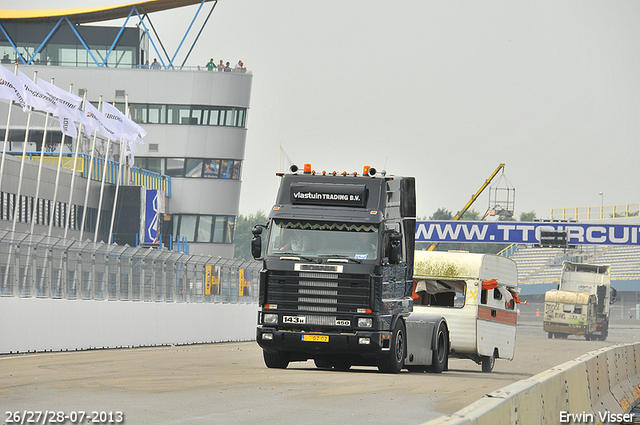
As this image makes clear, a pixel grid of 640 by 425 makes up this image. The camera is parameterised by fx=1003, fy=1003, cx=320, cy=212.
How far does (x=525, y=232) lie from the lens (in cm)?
6838

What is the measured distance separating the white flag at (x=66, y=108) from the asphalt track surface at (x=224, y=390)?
21.7m

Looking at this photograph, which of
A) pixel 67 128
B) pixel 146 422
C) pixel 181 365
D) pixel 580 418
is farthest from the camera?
pixel 67 128

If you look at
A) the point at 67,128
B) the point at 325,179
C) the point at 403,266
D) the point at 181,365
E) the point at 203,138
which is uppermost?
the point at 203,138

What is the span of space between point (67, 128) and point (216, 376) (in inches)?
1121

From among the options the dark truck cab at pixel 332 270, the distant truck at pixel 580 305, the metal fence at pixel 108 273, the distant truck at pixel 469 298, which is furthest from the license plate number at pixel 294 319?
the distant truck at pixel 580 305

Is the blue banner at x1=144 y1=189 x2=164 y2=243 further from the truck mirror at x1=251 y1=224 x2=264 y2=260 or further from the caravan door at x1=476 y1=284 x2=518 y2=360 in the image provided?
the truck mirror at x1=251 y1=224 x2=264 y2=260

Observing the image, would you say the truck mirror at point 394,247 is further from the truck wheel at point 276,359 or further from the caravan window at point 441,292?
the caravan window at point 441,292

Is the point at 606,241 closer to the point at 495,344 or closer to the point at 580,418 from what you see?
the point at 495,344

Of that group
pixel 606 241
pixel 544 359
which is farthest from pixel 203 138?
pixel 544 359

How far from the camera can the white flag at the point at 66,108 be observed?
1630 inches

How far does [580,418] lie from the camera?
10719 millimetres

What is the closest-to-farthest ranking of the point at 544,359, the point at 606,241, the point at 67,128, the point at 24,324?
the point at 24,324, the point at 544,359, the point at 67,128, the point at 606,241

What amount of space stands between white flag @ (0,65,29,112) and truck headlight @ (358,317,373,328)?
22.6 metres

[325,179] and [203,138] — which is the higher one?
[203,138]
